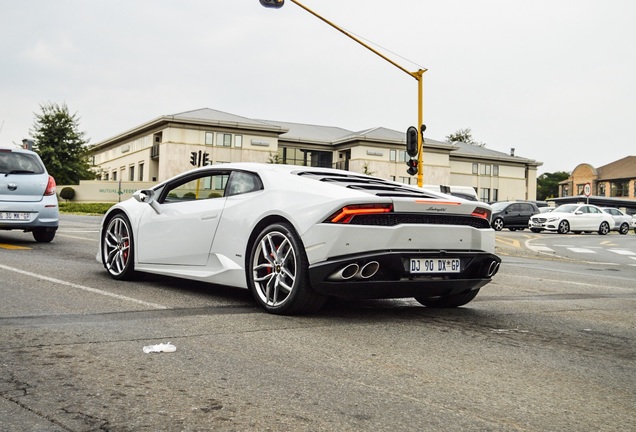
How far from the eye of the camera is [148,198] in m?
7.49

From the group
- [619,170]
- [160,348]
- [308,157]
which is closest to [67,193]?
[308,157]

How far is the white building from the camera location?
61.8 metres

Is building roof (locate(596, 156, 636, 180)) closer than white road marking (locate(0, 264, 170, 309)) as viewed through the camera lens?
No

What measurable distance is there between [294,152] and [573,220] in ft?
127

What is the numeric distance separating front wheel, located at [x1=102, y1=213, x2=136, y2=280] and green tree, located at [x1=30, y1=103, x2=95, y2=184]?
6205 centimetres

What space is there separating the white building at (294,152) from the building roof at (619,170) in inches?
637

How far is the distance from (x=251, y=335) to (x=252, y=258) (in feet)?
3.92

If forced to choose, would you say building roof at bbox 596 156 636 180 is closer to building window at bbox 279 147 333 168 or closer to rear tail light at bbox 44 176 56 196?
building window at bbox 279 147 333 168

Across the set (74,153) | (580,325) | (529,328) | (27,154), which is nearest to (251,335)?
(529,328)

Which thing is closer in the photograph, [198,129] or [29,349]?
[29,349]

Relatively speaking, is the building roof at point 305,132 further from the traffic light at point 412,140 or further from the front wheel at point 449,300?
the front wheel at point 449,300

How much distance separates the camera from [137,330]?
16.0 feet

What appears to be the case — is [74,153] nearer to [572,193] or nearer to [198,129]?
[198,129]

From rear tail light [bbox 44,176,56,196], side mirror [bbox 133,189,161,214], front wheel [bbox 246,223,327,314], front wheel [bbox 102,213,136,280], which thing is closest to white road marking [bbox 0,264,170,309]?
front wheel [bbox 102,213,136,280]
